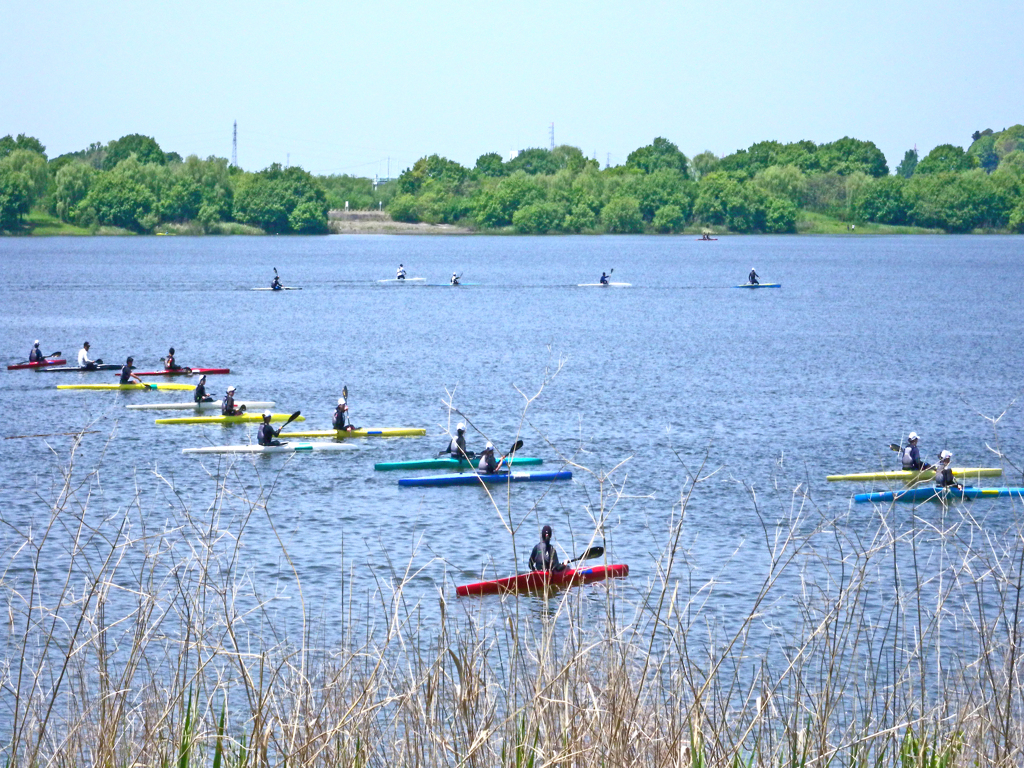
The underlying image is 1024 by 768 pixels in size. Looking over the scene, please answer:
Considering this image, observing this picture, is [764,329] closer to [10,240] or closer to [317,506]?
[317,506]

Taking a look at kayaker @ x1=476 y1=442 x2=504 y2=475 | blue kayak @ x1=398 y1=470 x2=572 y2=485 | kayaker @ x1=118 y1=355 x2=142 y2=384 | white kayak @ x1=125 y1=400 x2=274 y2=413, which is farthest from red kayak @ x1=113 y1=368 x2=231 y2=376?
kayaker @ x1=476 y1=442 x2=504 y2=475

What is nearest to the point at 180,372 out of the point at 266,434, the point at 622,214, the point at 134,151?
the point at 266,434

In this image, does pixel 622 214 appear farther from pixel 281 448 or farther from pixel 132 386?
pixel 281 448

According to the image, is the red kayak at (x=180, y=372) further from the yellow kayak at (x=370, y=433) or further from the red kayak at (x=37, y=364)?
the yellow kayak at (x=370, y=433)

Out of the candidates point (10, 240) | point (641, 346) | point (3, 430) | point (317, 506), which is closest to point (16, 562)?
point (317, 506)

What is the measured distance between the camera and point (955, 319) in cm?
6444

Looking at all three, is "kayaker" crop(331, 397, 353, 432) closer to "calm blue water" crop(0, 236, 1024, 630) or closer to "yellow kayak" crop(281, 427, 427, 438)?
"yellow kayak" crop(281, 427, 427, 438)


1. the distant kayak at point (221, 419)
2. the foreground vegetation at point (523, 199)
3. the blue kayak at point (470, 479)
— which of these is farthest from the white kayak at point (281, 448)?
the foreground vegetation at point (523, 199)

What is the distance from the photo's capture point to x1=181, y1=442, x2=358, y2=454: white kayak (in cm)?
2617

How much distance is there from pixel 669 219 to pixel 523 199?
20.6 m

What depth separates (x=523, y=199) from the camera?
596 feet

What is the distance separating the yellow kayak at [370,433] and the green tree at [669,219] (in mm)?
153895

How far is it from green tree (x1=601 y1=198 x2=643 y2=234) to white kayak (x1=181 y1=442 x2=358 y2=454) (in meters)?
154

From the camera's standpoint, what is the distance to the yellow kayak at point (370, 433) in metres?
28.8
